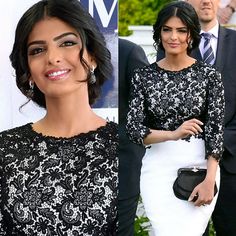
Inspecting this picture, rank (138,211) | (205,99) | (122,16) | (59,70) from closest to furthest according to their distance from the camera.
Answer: (59,70) → (205,99) → (122,16) → (138,211)

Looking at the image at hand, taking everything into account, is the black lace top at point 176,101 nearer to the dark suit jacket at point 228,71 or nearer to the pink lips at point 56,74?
the dark suit jacket at point 228,71

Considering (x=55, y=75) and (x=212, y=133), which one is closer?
(x=55, y=75)

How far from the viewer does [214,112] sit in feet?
2.60

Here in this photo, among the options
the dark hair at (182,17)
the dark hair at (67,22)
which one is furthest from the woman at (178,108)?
the dark hair at (67,22)

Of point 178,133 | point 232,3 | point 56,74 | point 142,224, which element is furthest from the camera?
point 142,224

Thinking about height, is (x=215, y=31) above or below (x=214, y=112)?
above

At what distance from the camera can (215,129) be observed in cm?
80

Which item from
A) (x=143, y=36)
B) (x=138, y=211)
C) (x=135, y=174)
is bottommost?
(x=138, y=211)

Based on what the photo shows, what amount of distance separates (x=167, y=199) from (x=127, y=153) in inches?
3.9

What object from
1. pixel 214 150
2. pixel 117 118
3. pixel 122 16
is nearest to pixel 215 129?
pixel 214 150

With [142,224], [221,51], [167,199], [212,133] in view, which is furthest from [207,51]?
[142,224]

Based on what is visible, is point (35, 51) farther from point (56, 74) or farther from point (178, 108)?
point (178, 108)

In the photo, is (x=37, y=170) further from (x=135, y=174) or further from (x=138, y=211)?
(x=138, y=211)

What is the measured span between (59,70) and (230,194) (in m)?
0.40
